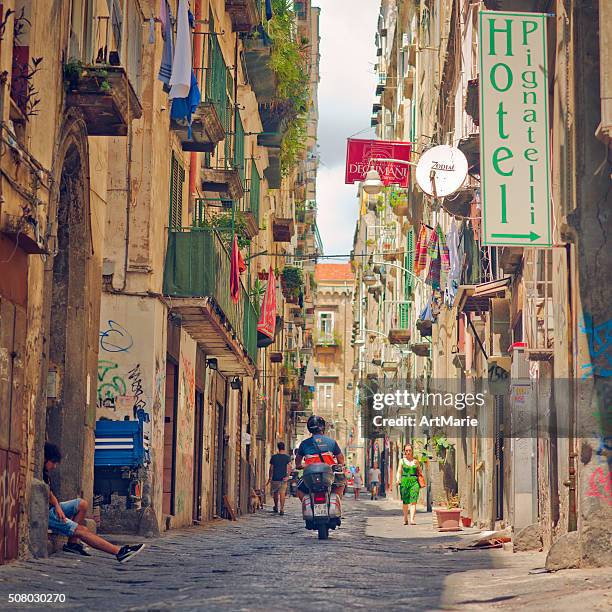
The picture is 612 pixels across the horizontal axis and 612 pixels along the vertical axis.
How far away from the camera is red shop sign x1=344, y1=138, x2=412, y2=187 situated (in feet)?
116

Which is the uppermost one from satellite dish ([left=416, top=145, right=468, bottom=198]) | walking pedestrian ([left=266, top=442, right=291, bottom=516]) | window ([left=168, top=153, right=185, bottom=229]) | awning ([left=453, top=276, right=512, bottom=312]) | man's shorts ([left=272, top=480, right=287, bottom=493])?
satellite dish ([left=416, top=145, right=468, bottom=198])

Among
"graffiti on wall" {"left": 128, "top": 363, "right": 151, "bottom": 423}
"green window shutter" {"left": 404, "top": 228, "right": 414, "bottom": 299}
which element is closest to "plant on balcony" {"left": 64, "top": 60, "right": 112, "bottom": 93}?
"graffiti on wall" {"left": 128, "top": 363, "right": 151, "bottom": 423}

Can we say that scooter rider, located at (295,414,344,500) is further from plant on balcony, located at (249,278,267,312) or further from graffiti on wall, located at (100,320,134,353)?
plant on balcony, located at (249,278,267,312)

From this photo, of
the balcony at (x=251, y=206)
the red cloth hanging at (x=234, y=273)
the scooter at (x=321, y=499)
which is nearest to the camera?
the scooter at (x=321, y=499)

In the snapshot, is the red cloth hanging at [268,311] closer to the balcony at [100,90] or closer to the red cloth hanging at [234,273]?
the red cloth hanging at [234,273]

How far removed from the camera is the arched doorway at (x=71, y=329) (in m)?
15.2

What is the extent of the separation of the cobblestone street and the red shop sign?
20.3 metres

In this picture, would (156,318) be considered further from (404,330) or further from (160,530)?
(404,330)

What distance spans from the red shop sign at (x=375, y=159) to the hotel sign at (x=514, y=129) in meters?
20.3

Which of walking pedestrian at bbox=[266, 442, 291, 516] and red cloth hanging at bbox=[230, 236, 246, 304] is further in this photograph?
walking pedestrian at bbox=[266, 442, 291, 516]

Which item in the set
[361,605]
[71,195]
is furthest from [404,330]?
[361,605]

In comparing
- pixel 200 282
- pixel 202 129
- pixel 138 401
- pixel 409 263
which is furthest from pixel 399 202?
pixel 138 401

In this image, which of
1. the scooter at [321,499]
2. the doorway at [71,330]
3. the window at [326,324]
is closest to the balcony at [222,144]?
the doorway at [71,330]

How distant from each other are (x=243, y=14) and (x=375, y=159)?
24.6ft
